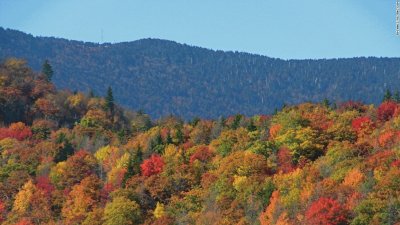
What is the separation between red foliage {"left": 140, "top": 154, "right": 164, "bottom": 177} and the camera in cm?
15612

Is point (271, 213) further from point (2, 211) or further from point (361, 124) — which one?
point (2, 211)

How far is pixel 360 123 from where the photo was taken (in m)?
164

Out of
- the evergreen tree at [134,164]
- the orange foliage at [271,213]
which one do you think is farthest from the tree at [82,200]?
the orange foliage at [271,213]

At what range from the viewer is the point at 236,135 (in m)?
169

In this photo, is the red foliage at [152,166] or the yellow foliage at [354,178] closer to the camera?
the yellow foliage at [354,178]

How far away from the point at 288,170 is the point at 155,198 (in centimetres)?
2255

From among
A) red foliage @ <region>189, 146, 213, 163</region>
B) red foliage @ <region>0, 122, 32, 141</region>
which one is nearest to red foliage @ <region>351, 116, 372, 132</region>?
red foliage @ <region>189, 146, 213, 163</region>

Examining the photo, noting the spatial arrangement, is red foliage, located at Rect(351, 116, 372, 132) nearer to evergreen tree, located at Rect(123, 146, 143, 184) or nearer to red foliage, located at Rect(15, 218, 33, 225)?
evergreen tree, located at Rect(123, 146, 143, 184)

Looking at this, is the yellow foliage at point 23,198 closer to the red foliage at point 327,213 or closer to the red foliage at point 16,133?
the red foliage at point 16,133

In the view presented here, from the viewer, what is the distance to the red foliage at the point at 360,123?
16143 centimetres

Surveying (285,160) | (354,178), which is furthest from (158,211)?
(354,178)

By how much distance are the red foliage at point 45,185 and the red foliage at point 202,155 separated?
2599 centimetres

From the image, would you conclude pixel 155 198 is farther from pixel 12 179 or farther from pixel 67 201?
pixel 12 179

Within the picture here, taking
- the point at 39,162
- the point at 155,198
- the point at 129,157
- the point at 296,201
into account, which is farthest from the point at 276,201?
the point at 39,162
